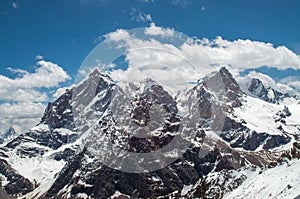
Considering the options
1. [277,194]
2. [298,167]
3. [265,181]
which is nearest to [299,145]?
[265,181]

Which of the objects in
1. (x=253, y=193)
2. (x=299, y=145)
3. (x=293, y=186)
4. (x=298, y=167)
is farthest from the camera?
(x=299, y=145)

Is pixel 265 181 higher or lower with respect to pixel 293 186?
higher

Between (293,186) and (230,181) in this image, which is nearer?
(293,186)

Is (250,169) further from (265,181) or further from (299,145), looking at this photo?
(265,181)

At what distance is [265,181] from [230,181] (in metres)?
85.0

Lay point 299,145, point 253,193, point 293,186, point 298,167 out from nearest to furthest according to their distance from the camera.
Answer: point 293,186, point 298,167, point 253,193, point 299,145

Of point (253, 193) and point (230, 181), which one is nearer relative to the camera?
point (253, 193)

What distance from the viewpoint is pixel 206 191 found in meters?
197

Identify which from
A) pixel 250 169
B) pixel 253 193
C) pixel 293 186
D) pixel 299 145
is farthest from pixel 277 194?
pixel 250 169

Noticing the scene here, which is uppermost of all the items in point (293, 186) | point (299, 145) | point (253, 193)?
point (299, 145)

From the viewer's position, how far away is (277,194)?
271 feet

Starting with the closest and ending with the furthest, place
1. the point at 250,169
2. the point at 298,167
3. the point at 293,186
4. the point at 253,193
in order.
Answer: the point at 293,186 → the point at 298,167 → the point at 253,193 → the point at 250,169

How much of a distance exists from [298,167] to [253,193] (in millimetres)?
18011

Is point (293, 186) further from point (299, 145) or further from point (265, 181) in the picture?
point (299, 145)
